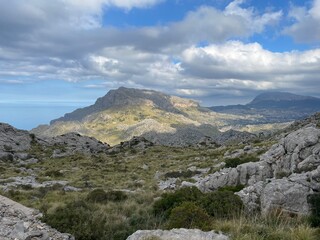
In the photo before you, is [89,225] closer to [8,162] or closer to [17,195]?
[17,195]

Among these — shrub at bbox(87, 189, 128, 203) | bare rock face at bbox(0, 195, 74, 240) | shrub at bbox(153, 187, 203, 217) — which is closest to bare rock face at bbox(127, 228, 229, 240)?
bare rock face at bbox(0, 195, 74, 240)

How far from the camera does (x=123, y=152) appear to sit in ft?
300

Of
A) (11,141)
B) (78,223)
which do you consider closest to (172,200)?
(78,223)

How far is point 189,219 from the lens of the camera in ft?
43.4

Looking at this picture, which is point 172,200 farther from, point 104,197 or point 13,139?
point 13,139

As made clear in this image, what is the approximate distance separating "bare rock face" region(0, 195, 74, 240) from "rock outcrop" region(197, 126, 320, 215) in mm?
9216

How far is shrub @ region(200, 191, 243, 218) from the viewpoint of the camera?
51.1 feet

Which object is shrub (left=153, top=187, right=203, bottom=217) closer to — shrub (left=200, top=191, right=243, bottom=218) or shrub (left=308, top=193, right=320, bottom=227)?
shrub (left=200, top=191, right=243, bottom=218)

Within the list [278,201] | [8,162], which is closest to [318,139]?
[278,201]

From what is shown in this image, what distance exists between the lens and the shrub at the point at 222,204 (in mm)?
15586

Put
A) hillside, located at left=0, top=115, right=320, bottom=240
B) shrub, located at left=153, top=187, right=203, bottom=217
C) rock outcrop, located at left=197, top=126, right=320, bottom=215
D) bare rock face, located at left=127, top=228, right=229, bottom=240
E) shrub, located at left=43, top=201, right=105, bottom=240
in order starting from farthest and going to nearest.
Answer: shrub, located at left=153, top=187, right=203, bottom=217
rock outcrop, located at left=197, top=126, right=320, bottom=215
shrub, located at left=43, top=201, right=105, bottom=240
hillside, located at left=0, top=115, right=320, bottom=240
bare rock face, located at left=127, top=228, right=229, bottom=240

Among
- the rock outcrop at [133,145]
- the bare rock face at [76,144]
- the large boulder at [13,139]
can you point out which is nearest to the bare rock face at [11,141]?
the large boulder at [13,139]

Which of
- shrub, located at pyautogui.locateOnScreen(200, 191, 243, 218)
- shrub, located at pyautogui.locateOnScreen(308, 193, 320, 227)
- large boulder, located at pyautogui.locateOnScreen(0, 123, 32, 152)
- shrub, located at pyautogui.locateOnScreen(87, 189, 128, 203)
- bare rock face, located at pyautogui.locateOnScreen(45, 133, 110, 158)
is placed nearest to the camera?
shrub, located at pyautogui.locateOnScreen(308, 193, 320, 227)

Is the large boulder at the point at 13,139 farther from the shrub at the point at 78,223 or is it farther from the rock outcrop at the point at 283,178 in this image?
the shrub at the point at 78,223
